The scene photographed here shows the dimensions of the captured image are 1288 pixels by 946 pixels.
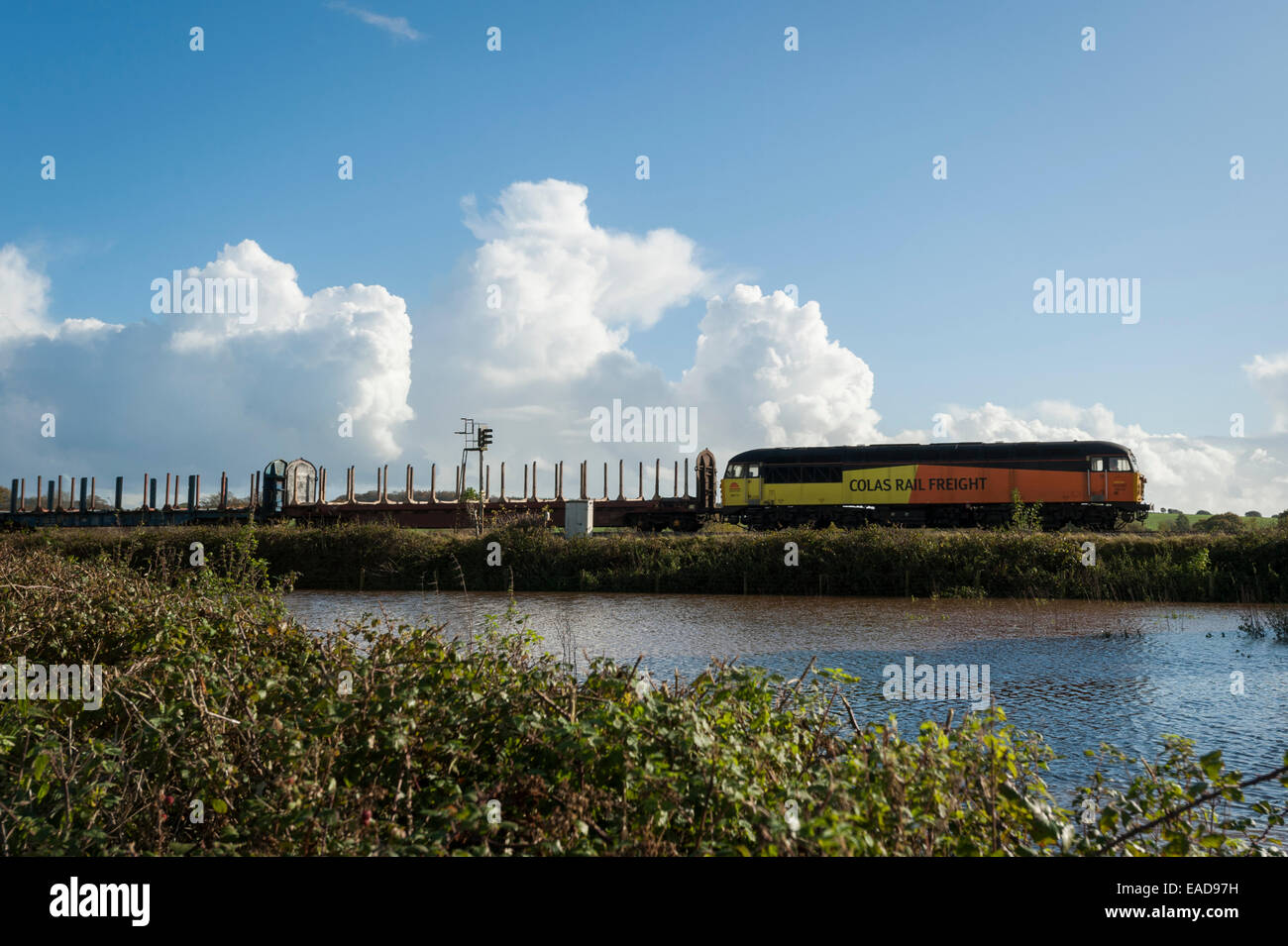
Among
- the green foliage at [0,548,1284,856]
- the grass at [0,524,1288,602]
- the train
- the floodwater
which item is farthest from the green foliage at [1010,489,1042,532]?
the green foliage at [0,548,1284,856]

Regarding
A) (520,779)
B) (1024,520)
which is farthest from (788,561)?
(520,779)

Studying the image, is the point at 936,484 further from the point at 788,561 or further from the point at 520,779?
the point at 520,779

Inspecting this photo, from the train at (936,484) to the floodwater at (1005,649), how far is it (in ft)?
40.9

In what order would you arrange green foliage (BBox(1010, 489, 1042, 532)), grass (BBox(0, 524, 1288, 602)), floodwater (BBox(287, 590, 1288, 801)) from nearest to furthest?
floodwater (BBox(287, 590, 1288, 801)), grass (BBox(0, 524, 1288, 602)), green foliage (BBox(1010, 489, 1042, 532))

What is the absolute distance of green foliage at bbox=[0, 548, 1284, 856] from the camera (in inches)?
127

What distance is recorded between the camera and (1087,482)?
102ft

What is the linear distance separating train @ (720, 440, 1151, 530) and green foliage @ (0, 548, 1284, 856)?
27578 millimetres

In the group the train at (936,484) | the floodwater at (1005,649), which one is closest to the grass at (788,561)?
the floodwater at (1005,649)

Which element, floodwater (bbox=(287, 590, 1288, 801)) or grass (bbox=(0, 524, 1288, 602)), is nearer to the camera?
floodwater (bbox=(287, 590, 1288, 801))

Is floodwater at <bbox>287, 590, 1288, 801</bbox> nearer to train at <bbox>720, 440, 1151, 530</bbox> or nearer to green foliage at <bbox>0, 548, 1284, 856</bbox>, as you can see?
green foliage at <bbox>0, 548, 1284, 856</bbox>

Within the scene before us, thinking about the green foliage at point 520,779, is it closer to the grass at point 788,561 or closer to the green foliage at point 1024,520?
the grass at point 788,561
